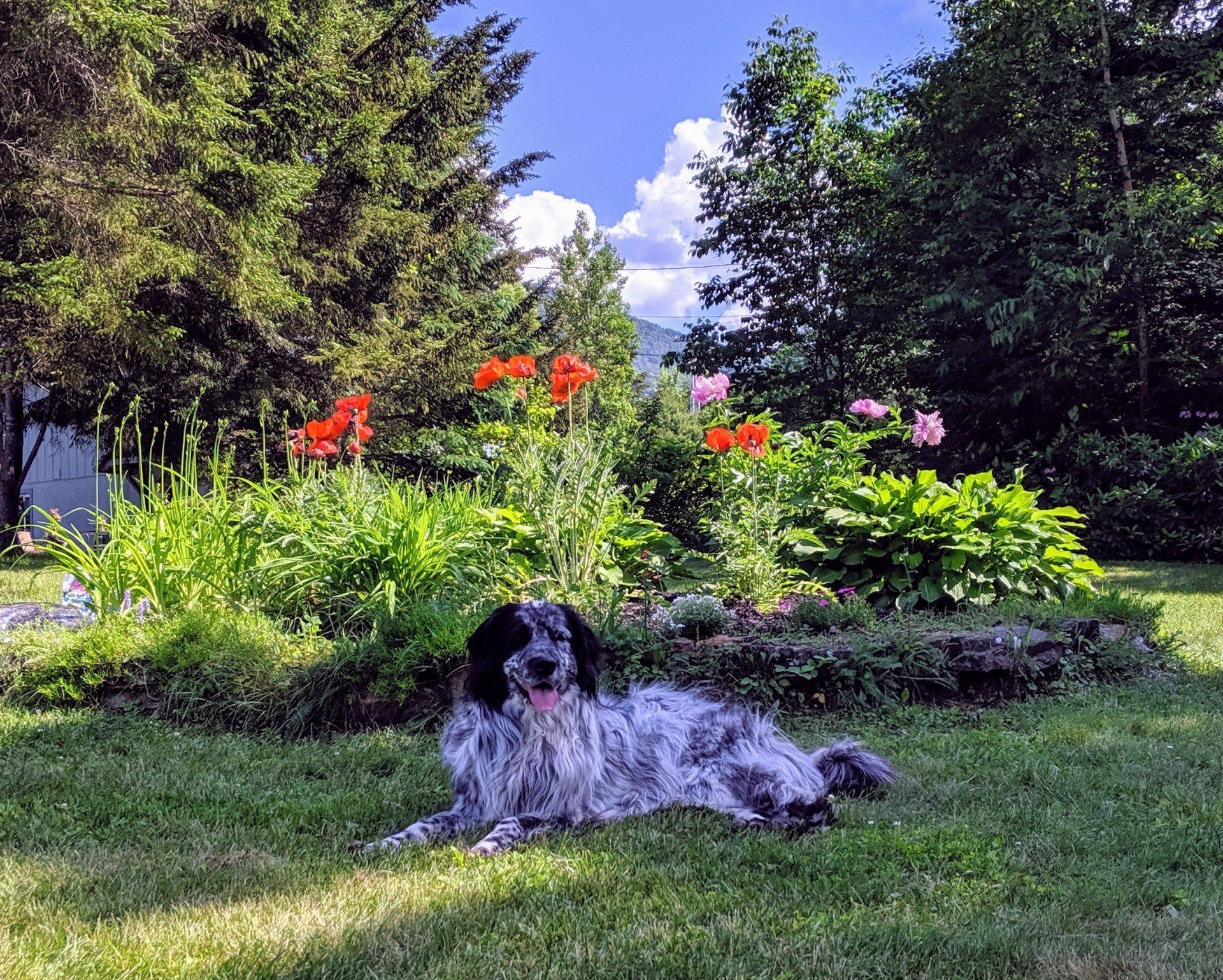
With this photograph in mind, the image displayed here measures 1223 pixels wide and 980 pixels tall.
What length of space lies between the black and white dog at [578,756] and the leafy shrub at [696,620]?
135 centimetres

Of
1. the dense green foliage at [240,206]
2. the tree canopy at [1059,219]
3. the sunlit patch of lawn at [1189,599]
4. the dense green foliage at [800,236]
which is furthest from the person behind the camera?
the dense green foliage at [800,236]

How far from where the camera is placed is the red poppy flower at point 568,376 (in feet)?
17.2

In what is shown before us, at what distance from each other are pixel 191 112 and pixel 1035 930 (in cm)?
1127

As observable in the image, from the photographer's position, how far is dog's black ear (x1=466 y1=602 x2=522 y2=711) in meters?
3.21

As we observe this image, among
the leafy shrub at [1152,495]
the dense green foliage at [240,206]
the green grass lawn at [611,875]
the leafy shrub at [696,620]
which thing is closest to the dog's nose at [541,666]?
the green grass lawn at [611,875]

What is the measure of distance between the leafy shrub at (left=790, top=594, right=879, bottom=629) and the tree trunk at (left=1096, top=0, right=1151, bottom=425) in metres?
10.5

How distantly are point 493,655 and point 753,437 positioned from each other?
3062 millimetres

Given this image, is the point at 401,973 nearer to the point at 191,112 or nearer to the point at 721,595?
the point at 721,595

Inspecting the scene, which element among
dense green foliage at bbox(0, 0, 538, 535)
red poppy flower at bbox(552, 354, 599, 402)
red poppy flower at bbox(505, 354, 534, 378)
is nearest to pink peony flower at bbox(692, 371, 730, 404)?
red poppy flower at bbox(552, 354, 599, 402)

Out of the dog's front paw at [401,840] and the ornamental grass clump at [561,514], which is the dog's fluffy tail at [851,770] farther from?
the ornamental grass clump at [561,514]

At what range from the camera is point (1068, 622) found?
17.4ft

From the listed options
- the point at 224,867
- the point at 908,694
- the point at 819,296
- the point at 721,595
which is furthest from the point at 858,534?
the point at 819,296

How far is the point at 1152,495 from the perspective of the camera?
39.4 ft

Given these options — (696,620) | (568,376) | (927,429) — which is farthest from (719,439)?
(927,429)
